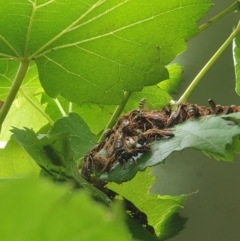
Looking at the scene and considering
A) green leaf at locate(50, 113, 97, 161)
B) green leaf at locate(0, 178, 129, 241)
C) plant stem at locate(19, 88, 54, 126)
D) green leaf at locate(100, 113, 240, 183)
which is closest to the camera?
green leaf at locate(0, 178, 129, 241)

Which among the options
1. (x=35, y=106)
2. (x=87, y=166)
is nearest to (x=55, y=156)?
(x=87, y=166)

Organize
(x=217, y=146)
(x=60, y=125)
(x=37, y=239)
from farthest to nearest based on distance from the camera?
(x=60, y=125), (x=217, y=146), (x=37, y=239)

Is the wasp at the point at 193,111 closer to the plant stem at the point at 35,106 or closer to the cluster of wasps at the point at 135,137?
the cluster of wasps at the point at 135,137

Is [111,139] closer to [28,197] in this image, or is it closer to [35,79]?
[35,79]

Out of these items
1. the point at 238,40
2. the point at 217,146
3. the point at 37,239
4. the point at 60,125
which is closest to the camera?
the point at 37,239

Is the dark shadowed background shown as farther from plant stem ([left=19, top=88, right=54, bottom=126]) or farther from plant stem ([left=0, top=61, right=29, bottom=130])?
plant stem ([left=0, top=61, right=29, bottom=130])

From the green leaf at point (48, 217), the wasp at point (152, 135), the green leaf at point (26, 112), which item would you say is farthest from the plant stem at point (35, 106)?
the green leaf at point (48, 217)

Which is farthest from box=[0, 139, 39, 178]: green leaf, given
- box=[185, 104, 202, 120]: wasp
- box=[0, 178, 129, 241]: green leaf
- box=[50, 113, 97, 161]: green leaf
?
box=[0, 178, 129, 241]: green leaf

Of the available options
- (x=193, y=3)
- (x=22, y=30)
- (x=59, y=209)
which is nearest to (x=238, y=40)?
(x=193, y=3)
